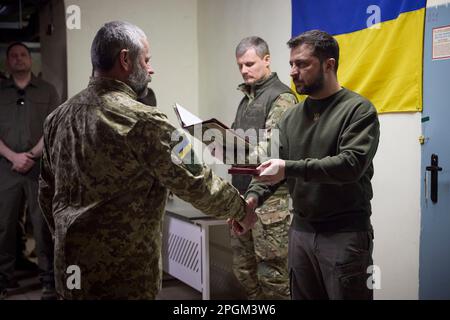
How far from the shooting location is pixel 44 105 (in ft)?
12.6

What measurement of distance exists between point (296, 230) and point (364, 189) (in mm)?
308

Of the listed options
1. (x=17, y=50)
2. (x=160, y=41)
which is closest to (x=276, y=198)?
(x=17, y=50)

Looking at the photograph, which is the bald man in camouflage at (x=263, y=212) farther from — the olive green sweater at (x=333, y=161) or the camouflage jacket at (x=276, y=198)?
the olive green sweater at (x=333, y=161)

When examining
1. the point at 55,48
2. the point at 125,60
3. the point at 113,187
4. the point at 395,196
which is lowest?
the point at 395,196

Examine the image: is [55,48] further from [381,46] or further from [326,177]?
[326,177]

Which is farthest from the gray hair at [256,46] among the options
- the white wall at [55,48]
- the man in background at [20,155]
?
the white wall at [55,48]

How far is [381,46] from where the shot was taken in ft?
9.01

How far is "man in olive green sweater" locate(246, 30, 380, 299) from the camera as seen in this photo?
71.5 inches

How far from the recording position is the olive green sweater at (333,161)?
5.89 ft

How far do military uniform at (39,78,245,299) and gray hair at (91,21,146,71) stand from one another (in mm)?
62

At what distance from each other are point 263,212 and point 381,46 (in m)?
1.06

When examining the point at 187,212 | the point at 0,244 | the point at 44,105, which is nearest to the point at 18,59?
the point at 44,105

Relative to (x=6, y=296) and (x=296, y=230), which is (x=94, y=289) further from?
(x=6, y=296)

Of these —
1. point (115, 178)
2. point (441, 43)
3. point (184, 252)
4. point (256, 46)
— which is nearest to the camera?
point (115, 178)
